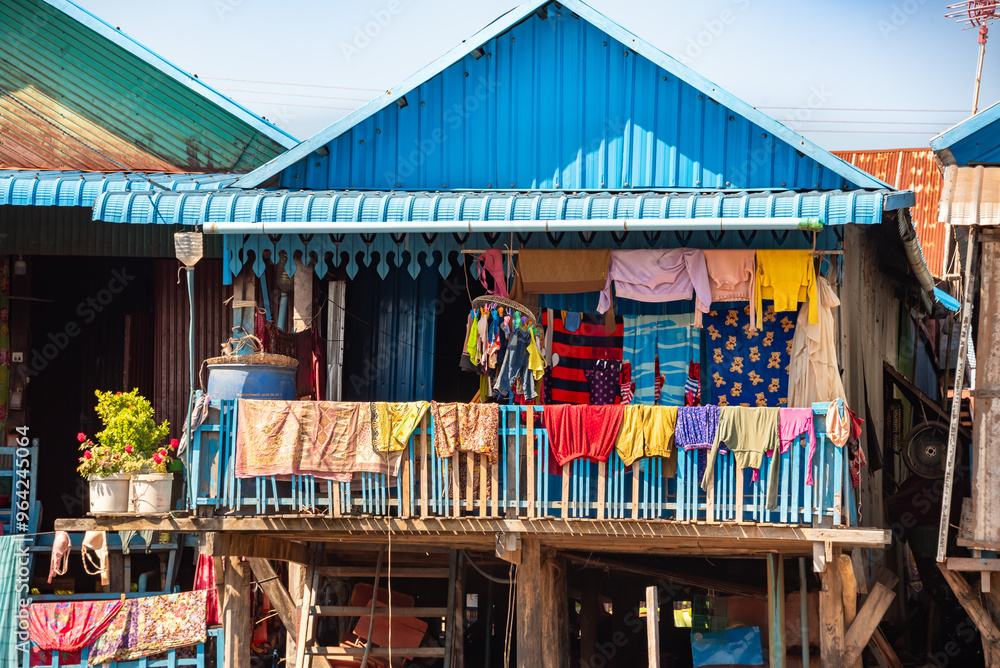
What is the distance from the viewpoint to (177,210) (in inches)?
424

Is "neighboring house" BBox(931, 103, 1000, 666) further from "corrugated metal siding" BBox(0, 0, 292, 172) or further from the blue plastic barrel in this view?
"corrugated metal siding" BBox(0, 0, 292, 172)

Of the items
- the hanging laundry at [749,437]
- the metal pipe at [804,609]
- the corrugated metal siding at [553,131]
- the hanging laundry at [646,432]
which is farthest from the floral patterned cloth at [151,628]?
the metal pipe at [804,609]

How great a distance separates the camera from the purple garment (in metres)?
11.0

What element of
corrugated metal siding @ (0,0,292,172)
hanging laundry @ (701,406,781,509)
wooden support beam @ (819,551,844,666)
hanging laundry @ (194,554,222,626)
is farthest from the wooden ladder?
corrugated metal siding @ (0,0,292,172)

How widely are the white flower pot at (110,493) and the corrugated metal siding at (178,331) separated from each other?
237 centimetres

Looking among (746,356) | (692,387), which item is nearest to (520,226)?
(692,387)

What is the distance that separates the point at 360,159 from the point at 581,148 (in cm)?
231

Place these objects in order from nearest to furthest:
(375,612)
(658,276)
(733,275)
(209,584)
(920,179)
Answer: (733,275), (658,276), (375,612), (209,584), (920,179)

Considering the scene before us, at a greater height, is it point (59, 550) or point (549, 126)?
point (549, 126)

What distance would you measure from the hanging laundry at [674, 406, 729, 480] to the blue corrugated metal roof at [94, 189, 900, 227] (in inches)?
68.1

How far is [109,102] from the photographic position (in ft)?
44.5

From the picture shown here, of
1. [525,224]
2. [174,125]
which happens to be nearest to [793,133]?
[525,224]

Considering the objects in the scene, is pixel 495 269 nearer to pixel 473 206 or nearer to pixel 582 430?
pixel 473 206

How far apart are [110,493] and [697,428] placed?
542cm
